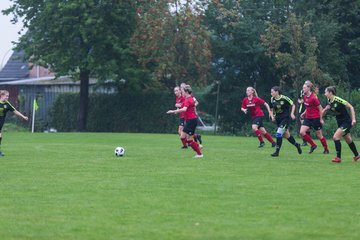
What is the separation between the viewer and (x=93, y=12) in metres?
48.2

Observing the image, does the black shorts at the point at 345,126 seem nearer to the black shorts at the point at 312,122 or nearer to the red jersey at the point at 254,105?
the black shorts at the point at 312,122

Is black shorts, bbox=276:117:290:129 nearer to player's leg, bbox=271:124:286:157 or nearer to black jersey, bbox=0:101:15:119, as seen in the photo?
player's leg, bbox=271:124:286:157

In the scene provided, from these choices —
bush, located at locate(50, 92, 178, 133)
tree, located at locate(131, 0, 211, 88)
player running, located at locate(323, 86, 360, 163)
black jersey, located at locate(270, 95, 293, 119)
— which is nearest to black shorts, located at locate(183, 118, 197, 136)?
black jersey, located at locate(270, 95, 293, 119)

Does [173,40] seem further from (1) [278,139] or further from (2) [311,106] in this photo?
(1) [278,139]

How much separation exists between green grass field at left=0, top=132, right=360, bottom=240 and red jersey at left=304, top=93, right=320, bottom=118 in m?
3.44

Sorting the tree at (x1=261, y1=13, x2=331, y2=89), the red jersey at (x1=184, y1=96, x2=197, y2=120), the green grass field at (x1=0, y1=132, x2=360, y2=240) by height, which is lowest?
the green grass field at (x1=0, y1=132, x2=360, y2=240)

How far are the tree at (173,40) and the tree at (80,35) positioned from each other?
1.23 meters

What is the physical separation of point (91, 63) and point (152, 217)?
36.9 metres

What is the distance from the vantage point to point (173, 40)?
48.1 m

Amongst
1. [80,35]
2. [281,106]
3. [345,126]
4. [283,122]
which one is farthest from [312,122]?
[80,35]

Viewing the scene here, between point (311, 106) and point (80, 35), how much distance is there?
2643cm

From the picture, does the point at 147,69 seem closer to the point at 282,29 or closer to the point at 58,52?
the point at 58,52

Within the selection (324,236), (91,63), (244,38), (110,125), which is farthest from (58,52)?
(324,236)

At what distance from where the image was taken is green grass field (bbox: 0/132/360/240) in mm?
10148
